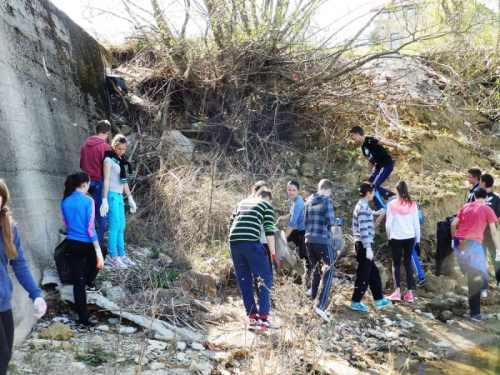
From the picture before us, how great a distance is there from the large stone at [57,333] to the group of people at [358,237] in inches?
73.8

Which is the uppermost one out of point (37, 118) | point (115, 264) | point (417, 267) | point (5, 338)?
point (37, 118)

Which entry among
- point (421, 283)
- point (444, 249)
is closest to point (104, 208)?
point (421, 283)

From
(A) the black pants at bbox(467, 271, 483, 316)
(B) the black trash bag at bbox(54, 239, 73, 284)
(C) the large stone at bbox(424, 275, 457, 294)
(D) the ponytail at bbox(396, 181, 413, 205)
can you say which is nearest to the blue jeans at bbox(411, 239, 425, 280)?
(C) the large stone at bbox(424, 275, 457, 294)

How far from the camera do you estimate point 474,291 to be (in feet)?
25.2

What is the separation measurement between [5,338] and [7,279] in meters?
0.38

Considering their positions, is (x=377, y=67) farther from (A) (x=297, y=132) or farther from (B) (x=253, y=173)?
(B) (x=253, y=173)

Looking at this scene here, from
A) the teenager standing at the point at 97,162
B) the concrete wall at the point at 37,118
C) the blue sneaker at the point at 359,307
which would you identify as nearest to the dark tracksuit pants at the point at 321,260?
the blue sneaker at the point at 359,307

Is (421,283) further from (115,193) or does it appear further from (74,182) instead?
(74,182)

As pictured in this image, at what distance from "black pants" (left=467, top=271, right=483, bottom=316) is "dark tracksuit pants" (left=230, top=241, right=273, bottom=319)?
3277mm

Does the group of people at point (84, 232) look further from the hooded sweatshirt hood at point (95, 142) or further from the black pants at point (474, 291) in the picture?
the black pants at point (474, 291)

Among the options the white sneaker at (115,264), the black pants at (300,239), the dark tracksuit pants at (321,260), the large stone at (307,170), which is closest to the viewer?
the dark tracksuit pants at (321,260)

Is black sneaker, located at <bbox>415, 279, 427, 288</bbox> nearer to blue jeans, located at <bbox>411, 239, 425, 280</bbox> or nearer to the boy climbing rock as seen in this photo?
blue jeans, located at <bbox>411, 239, 425, 280</bbox>

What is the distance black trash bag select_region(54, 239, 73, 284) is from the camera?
5.62m

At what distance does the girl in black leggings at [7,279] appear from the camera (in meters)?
3.49
